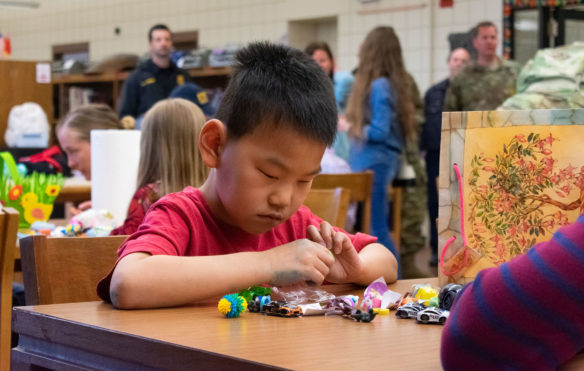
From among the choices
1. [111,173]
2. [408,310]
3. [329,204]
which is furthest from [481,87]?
[408,310]

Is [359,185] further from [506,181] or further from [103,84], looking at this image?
[103,84]

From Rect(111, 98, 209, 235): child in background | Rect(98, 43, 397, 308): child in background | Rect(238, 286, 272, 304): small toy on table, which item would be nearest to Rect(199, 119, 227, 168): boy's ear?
Rect(98, 43, 397, 308): child in background

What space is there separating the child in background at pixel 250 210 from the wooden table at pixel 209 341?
48mm

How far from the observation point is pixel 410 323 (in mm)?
1005

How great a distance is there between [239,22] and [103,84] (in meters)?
2.01

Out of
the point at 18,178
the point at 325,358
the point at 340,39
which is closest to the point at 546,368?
the point at 325,358

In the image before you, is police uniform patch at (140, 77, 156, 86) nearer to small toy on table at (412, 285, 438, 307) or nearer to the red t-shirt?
the red t-shirt

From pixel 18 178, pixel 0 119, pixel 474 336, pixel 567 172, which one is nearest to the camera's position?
pixel 474 336

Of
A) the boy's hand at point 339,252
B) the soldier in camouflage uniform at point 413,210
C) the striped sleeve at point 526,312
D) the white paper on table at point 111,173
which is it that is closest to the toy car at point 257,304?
the boy's hand at point 339,252

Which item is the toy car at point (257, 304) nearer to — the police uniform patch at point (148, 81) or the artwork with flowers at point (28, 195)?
the artwork with flowers at point (28, 195)

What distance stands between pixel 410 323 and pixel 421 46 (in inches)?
273

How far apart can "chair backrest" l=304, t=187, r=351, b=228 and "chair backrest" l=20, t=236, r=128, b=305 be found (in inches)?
34.6

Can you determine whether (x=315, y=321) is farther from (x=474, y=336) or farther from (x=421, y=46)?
(x=421, y=46)

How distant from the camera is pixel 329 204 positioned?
7.64 feet
